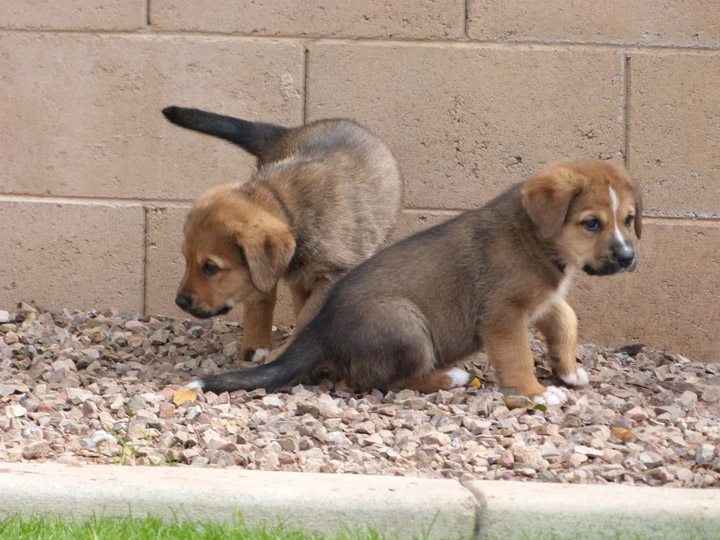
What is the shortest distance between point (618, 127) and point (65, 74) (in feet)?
11.0

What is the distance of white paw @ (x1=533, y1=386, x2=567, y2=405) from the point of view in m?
4.45

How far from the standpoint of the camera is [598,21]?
581 centimetres

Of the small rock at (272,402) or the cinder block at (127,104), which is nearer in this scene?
the small rock at (272,402)

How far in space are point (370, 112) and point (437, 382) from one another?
1939 millimetres

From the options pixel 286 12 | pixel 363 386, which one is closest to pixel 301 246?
pixel 363 386

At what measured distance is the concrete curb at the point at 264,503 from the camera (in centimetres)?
279

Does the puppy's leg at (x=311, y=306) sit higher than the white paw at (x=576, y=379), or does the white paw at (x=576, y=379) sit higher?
the puppy's leg at (x=311, y=306)

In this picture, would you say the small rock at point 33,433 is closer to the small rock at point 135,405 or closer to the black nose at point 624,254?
the small rock at point 135,405

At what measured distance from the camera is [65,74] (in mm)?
6008

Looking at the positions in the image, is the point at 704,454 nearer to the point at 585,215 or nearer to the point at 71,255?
the point at 585,215

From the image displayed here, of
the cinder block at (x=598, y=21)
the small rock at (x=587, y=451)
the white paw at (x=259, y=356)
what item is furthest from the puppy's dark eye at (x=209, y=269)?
the cinder block at (x=598, y=21)

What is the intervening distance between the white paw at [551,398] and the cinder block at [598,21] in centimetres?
233

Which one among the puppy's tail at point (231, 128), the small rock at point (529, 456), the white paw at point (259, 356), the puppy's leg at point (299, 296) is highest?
the puppy's tail at point (231, 128)

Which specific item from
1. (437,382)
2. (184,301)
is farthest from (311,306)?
(437,382)
